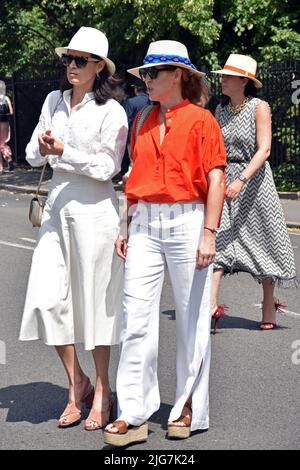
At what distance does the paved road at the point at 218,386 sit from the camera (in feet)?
18.0

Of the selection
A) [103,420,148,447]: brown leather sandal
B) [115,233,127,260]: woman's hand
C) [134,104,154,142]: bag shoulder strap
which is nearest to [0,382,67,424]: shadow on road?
[103,420,148,447]: brown leather sandal

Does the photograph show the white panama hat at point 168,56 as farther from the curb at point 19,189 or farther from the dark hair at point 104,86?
the curb at point 19,189

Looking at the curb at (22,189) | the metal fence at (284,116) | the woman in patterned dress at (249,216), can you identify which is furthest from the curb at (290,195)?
the woman in patterned dress at (249,216)

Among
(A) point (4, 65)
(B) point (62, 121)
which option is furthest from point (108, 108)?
(A) point (4, 65)

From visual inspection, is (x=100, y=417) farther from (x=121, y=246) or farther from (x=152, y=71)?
(x=152, y=71)

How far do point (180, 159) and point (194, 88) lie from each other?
0.41m

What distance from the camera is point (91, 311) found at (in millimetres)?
5645

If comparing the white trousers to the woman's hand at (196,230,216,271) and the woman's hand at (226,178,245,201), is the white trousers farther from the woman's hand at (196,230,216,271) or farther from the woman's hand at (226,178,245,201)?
the woman's hand at (226,178,245,201)

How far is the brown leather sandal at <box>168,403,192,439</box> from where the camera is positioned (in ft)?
17.9

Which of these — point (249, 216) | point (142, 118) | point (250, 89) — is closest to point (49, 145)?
point (142, 118)

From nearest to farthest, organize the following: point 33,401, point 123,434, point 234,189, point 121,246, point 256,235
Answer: point 123,434
point 121,246
point 33,401
point 234,189
point 256,235

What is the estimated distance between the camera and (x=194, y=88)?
5.51 m

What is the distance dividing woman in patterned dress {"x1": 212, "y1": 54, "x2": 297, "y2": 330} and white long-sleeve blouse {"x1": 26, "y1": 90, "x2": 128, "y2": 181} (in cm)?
227

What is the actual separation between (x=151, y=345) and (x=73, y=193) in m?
0.89
